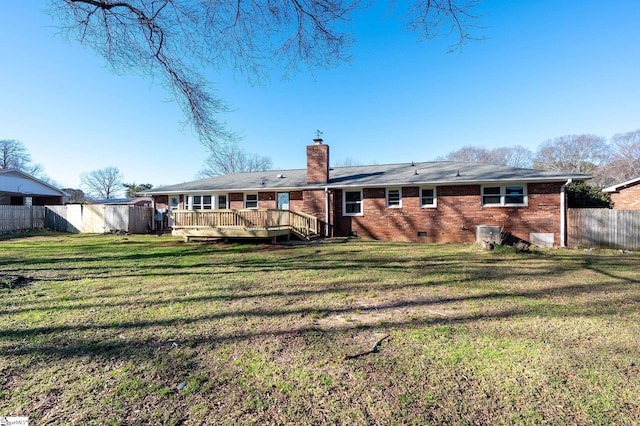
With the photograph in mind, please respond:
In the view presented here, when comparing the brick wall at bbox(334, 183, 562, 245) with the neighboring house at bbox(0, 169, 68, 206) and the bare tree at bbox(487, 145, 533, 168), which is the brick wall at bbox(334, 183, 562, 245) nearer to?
the neighboring house at bbox(0, 169, 68, 206)

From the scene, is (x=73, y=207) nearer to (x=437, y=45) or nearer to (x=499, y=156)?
(x=437, y=45)

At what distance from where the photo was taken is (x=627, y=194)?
58.4 feet

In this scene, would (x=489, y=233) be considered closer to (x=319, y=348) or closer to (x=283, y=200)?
(x=283, y=200)

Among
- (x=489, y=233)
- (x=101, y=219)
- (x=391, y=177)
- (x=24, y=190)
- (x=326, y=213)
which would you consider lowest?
(x=489, y=233)

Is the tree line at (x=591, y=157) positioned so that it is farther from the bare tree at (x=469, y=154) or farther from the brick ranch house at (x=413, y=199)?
the brick ranch house at (x=413, y=199)

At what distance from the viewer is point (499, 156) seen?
4934 centimetres

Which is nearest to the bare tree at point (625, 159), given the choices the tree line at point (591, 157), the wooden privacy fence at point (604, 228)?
the tree line at point (591, 157)

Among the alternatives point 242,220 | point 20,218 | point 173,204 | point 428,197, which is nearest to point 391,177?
point 428,197

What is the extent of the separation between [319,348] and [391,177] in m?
12.7

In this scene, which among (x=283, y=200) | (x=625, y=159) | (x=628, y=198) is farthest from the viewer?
(x=625, y=159)

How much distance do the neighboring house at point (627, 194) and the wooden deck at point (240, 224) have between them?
60.6 feet

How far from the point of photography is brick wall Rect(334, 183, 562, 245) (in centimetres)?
1235

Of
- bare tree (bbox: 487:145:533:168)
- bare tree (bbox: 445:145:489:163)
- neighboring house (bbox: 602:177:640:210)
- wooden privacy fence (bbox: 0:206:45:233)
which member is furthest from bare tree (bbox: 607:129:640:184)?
wooden privacy fence (bbox: 0:206:45:233)

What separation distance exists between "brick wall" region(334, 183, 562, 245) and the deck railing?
6.73 feet
